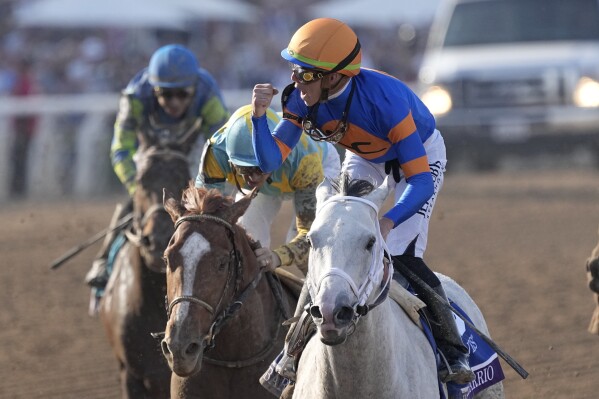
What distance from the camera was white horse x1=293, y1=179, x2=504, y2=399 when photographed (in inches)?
153

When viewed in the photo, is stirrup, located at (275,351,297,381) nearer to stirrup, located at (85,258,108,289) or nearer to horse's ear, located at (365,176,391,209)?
horse's ear, located at (365,176,391,209)

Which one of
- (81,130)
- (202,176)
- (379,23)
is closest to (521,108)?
(81,130)

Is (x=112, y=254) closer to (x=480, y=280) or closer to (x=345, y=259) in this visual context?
(x=345, y=259)

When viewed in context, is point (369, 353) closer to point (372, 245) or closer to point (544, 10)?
point (372, 245)

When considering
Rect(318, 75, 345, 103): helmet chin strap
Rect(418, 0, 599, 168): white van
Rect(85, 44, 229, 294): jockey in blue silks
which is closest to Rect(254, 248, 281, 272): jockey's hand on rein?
Rect(318, 75, 345, 103): helmet chin strap

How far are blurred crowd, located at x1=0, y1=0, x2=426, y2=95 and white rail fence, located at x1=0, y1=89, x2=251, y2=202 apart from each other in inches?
61.5

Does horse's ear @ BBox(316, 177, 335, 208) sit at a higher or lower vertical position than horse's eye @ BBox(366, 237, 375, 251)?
higher

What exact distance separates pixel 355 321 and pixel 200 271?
Answer: 2.70 feet

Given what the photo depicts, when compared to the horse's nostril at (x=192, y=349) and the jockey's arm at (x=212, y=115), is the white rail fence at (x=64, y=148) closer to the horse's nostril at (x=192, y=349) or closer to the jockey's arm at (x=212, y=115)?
the jockey's arm at (x=212, y=115)

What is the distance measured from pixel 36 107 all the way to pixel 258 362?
12.1 metres

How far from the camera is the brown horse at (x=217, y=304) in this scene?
178 inches

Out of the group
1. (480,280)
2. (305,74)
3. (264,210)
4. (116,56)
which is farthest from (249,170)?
(116,56)

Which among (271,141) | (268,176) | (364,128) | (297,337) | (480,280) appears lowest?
(480,280)

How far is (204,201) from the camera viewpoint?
4770 millimetres
